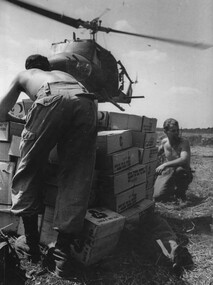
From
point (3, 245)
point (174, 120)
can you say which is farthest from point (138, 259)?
point (174, 120)

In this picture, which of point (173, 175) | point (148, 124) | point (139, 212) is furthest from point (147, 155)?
point (173, 175)

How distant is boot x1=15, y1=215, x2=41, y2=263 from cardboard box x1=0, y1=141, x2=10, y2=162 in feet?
2.67

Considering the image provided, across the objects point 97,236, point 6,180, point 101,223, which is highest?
point 6,180

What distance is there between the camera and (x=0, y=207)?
2.79m

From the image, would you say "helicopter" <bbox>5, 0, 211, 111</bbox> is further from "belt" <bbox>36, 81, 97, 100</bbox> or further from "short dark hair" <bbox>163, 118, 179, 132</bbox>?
"belt" <bbox>36, 81, 97, 100</bbox>

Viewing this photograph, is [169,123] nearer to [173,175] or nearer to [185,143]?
[185,143]

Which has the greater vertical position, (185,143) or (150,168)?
(185,143)

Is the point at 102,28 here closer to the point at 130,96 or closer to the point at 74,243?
the point at 130,96

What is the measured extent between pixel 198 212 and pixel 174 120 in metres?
1.63

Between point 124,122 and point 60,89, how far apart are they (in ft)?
5.50

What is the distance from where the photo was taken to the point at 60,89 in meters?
2.24

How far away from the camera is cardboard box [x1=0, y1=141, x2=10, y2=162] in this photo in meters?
2.89

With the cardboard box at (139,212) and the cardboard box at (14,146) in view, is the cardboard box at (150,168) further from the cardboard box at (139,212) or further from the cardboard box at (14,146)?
the cardboard box at (14,146)

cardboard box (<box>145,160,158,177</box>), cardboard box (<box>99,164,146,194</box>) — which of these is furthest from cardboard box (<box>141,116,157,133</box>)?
cardboard box (<box>99,164,146,194</box>)
